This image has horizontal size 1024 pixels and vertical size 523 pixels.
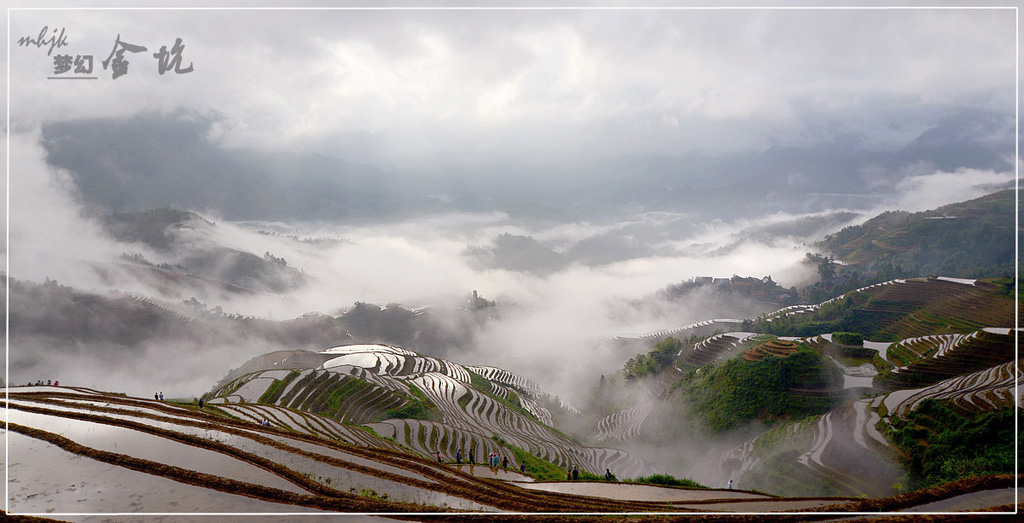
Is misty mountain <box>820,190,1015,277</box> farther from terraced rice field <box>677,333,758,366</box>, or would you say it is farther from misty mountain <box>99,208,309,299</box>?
misty mountain <box>99,208,309,299</box>

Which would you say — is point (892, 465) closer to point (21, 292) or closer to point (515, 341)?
point (21, 292)

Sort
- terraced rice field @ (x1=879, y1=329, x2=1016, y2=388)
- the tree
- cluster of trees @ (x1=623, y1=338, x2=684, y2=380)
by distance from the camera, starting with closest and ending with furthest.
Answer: terraced rice field @ (x1=879, y1=329, x2=1016, y2=388) < cluster of trees @ (x1=623, y1=338, x2=684, y2=380) < the tree

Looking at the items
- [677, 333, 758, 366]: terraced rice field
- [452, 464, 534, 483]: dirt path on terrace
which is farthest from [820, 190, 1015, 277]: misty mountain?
[452, 464, 534, 483]: dirt path on terrace

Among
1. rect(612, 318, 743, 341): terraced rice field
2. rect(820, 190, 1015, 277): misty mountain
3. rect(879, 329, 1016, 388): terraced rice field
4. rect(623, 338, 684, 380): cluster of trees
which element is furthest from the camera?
rect(612, 318, 743, 341): terraced rice field

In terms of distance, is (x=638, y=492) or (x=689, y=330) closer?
(x=638, y=492)

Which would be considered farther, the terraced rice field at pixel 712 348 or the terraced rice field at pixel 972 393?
A: the terraced rice field at pixel 712 348

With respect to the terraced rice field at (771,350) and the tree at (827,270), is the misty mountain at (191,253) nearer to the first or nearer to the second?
the terraced rice field at (771,350)

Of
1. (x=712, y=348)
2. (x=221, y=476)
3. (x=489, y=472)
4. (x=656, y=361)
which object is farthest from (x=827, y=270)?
(x=221, y=476)

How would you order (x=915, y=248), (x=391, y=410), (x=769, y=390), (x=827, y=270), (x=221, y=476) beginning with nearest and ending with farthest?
(x=221, y=476) → (x=391, y=410) → (x=769, y=390) → (x=915, y=248) → (x=827, y=270)

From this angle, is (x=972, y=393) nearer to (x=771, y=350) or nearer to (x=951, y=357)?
(x=951, y=357)

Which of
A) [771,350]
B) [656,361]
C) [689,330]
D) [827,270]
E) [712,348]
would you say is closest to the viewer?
[771,350]

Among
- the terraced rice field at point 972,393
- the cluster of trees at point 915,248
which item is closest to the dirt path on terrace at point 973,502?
the terraced rice field at point 972,393
